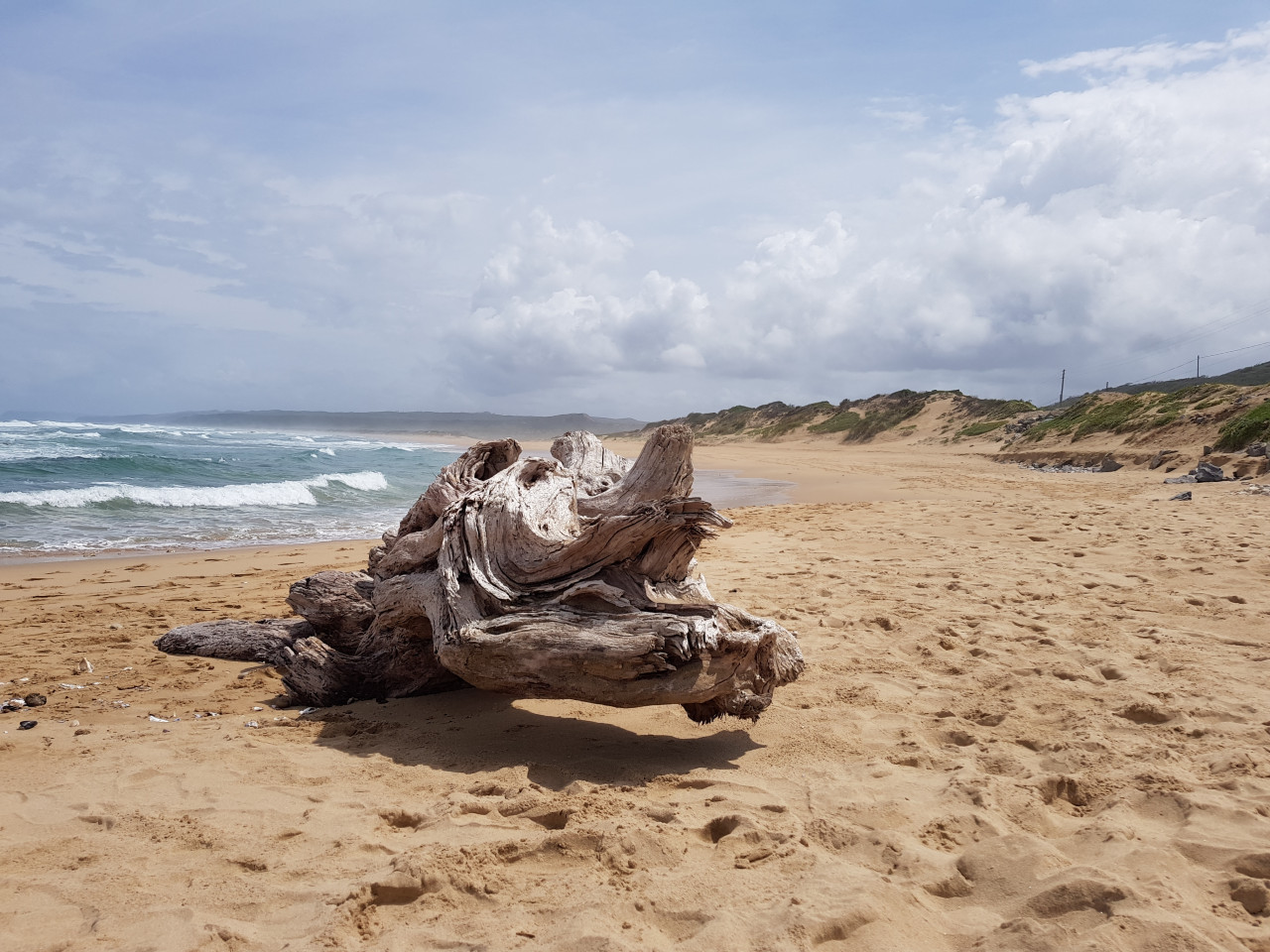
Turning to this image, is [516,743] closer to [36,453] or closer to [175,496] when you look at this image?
[175,496]

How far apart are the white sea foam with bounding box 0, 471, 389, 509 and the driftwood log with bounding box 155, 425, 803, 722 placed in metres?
9.96

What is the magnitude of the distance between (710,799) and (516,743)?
116cm

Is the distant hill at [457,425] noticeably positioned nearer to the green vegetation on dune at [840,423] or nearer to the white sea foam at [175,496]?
the green vegetation on dune at [840,423]

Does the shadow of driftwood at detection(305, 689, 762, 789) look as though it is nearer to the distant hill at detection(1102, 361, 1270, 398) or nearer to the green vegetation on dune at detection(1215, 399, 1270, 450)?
the green vegetation on dune at detection(1215, 399, 1270, 450)

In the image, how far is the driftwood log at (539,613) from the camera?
11.2ft

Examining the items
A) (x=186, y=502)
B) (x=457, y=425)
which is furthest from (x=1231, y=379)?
(x=457, y=425)

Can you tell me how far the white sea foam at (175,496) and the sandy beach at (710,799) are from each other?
9.18 m

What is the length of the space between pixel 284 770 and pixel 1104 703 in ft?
13.0

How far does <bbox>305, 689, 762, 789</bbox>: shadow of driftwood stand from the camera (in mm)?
3424

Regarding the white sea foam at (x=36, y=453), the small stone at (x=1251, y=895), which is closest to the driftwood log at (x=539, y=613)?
the small stone at (x=1251, y=895)

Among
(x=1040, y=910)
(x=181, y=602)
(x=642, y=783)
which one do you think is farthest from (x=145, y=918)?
(x=181, y=602)

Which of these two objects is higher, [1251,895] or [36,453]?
[36,453]

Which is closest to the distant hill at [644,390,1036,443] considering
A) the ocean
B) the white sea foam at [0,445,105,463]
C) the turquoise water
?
the ocean

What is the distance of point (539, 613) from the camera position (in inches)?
144
